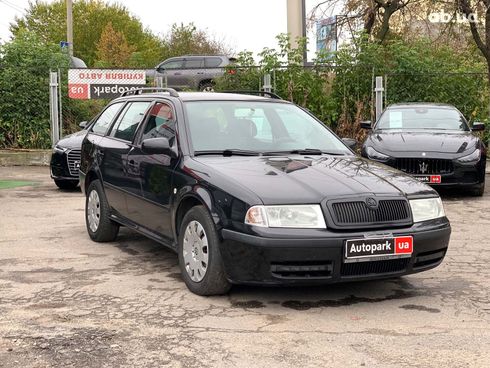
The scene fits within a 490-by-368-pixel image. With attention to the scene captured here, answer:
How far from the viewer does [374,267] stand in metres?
4.70

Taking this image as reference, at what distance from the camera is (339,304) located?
490cm

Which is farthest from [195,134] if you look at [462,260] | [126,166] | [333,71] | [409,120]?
[333,71]

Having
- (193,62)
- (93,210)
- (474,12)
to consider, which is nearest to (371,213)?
(93,210)

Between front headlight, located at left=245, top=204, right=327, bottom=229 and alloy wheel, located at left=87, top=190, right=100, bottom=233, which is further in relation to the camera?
alloy wheel, located at left=87, top=190, right=100, bottom=233

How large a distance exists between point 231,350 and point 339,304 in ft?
3.94

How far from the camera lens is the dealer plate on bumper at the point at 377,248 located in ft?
14.9

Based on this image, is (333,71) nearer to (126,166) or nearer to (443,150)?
(443,150)

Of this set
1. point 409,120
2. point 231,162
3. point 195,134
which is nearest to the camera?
point 231,162

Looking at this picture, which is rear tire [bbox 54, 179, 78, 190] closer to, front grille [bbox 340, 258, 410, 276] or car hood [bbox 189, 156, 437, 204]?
car hood [bbox 189, 156, 437, 204]

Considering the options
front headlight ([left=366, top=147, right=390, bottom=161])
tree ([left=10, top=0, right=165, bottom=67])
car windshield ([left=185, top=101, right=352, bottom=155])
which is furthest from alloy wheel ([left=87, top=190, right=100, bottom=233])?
tree ([left=10, top=0, right=165, bottom=67])

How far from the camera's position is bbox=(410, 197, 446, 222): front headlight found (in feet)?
16.2

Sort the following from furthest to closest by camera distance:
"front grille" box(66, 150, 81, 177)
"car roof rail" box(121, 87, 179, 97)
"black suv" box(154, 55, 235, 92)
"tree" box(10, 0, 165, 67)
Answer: "tree" box(10, 0, 165, 67) → "black suv" box(154, 55, 235, 92) → "front grille" box(66, 150, 81, 177) → "car roof rail" box(121, 87, 179, 97)

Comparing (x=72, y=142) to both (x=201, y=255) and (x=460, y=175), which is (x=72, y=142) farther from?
(x=201, y=255)

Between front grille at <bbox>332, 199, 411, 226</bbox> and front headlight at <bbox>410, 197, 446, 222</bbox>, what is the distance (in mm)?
124
